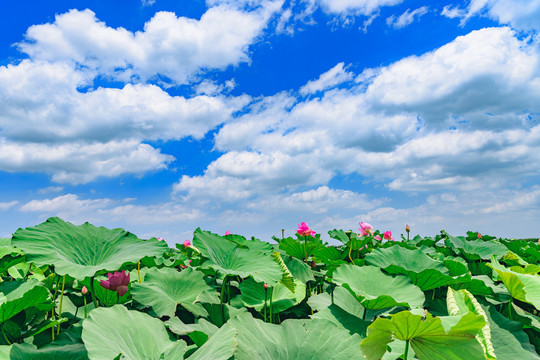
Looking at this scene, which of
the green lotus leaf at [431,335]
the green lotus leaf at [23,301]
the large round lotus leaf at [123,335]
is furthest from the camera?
the green lotus leaf at [23,301]

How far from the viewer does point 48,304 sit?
1.55m

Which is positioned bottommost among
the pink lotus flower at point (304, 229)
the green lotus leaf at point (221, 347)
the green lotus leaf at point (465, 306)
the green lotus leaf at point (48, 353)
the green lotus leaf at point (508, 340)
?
the green lotus leaf at point (508, 340)

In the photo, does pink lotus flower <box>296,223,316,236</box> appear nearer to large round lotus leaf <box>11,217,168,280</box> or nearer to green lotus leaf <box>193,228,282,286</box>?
green lotus leaf <box>193,228,282,286</box>

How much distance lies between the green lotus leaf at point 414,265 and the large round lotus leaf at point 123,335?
1345 mm

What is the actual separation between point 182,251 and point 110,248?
2.53 metres

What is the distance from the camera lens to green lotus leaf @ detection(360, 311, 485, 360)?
916 millimetres

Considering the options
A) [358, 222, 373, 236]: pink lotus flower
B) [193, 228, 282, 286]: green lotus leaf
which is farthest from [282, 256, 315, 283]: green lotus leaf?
[358, 222, 373, 236]: pink lotus flower

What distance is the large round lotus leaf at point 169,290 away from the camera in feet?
5.25

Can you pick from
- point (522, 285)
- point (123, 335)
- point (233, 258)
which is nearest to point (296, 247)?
point (233, 258)

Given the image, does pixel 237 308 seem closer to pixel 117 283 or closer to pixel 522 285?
pixel 117 283

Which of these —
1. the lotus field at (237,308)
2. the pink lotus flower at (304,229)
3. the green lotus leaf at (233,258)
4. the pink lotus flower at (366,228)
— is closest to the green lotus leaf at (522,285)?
the lotus field at (237,308)

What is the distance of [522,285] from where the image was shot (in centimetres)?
175

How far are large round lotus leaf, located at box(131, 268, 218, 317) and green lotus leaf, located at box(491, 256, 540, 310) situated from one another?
4.72 ft

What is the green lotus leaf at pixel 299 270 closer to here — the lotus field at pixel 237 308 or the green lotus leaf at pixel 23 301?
the lotus field at pixel 237 308
